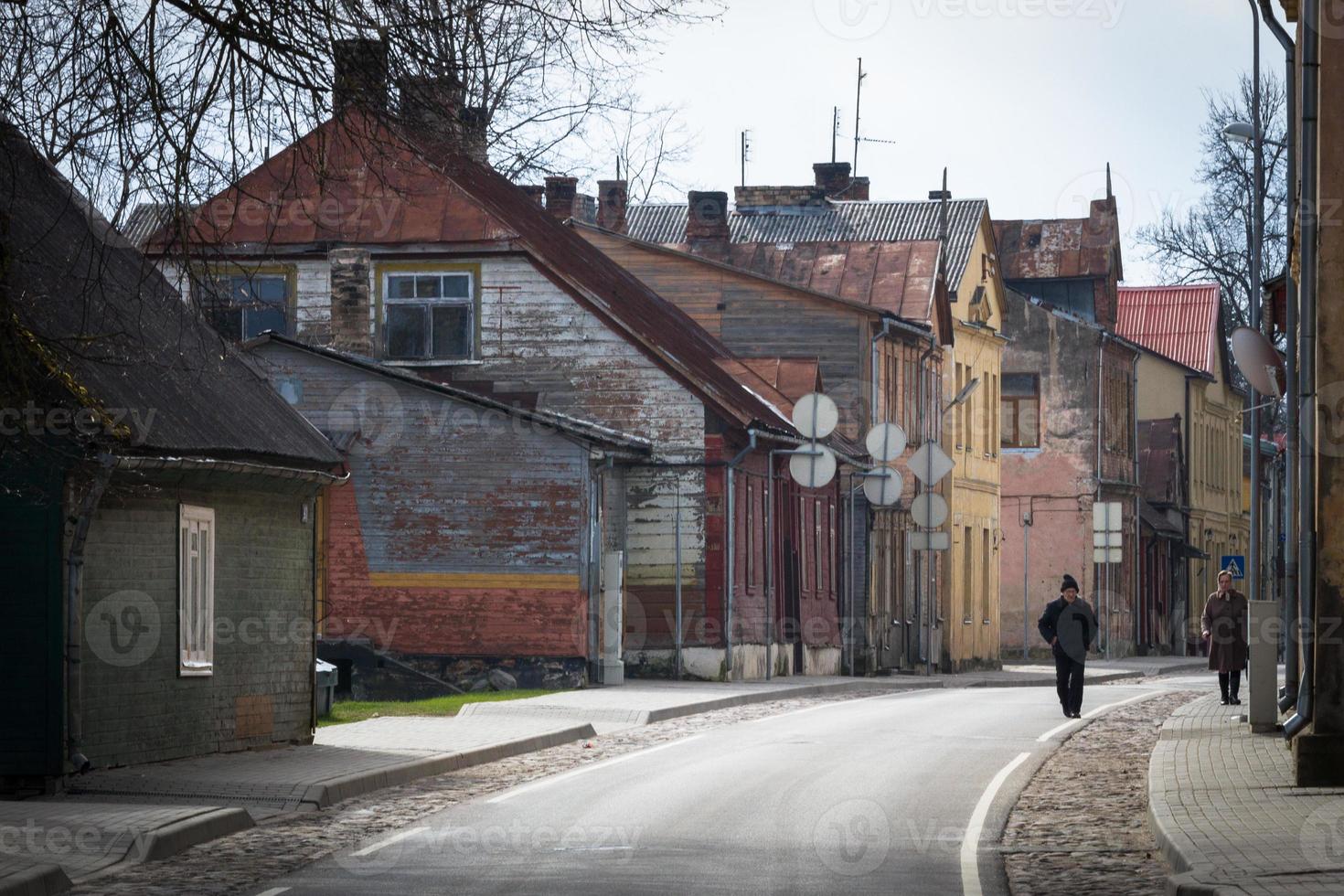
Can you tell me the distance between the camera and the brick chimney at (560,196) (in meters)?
49.6

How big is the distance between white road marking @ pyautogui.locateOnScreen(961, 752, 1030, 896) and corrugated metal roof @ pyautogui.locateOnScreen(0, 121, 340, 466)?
20.2ft

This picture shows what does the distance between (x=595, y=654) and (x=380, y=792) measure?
46.4 ft

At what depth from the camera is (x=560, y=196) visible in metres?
50.0

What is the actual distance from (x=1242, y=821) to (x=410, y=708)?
44.8 ft

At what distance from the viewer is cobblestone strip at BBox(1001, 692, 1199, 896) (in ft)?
38.9

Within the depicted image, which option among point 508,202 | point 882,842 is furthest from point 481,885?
point 508,202

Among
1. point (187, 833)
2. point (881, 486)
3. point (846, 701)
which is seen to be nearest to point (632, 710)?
point (846, 701)

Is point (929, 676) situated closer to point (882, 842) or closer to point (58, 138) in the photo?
point (882, 842)

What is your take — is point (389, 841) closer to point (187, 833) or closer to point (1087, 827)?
point (187, 833)

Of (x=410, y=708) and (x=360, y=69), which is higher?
(x=360, y=69)

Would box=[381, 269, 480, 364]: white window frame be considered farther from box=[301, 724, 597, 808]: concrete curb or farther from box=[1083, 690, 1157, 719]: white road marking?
box=[301, 724, 597, 808]: concrete curb

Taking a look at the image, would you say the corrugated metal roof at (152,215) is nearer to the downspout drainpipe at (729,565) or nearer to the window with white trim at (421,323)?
the window with white trim at (421,323)

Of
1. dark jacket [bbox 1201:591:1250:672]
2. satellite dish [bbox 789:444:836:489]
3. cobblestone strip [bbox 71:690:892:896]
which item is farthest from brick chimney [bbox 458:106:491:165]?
satellite dish [bbox 789:444:836:489]

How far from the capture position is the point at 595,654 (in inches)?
1204
